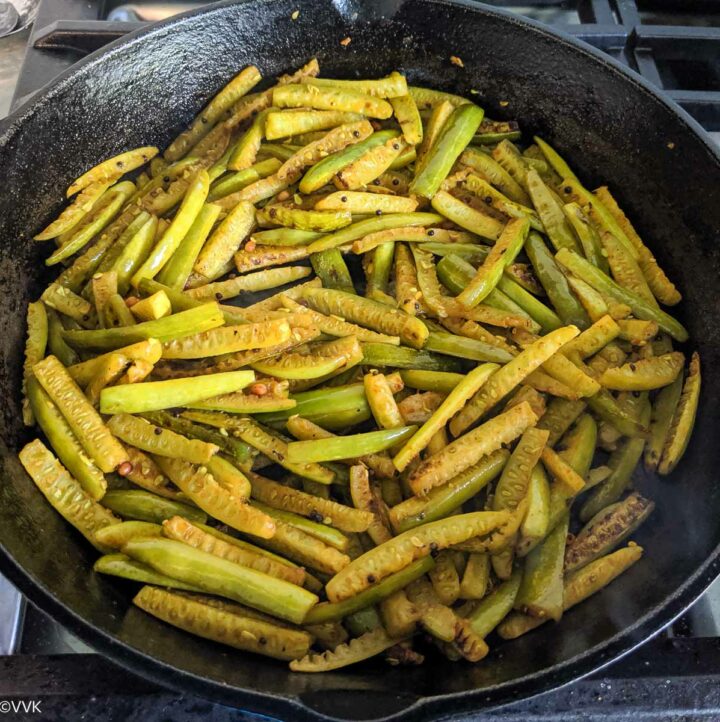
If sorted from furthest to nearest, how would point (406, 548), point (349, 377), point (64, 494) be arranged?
1. point (349, 377)
2. point (64, 494)
3. point (406, 548)

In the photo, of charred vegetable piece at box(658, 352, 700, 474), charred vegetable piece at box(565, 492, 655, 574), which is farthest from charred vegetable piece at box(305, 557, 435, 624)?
charred vegetable piece at box(658, 352, 700, 474)

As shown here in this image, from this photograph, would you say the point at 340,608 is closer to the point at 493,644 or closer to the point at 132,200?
the point at 493,644

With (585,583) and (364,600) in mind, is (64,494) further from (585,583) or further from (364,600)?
(585,583)

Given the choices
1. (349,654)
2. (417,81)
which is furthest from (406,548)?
(417,81)

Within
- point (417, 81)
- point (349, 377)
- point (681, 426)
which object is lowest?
point (681, 426)

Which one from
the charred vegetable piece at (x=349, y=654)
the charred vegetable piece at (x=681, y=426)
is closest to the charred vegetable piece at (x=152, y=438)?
the charred vegetable piece at (x=349, y=654)

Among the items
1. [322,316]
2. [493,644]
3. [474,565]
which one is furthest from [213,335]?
[493,644]

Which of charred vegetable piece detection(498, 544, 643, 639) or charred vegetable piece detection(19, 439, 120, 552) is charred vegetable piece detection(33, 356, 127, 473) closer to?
charred vegetable piece detection(19, 439, 120, 552)

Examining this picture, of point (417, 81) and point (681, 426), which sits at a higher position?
point (417, 81)
